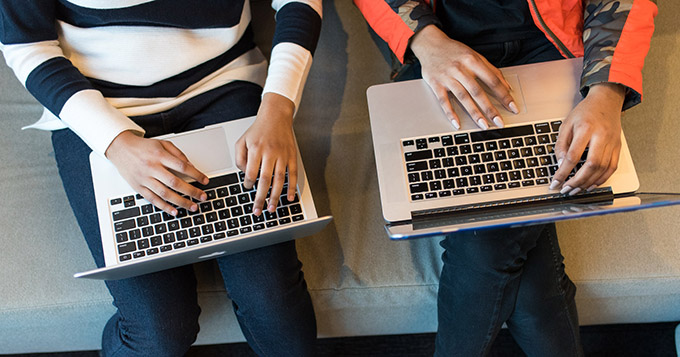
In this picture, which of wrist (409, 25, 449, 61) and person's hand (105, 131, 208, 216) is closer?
person's hand (105, 131, 208, 216)

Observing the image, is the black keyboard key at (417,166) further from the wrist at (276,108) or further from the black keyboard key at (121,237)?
the black keyboard key at (121,237)

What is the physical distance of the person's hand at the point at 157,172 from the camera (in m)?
0.92

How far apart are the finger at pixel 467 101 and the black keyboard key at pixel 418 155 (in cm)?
10

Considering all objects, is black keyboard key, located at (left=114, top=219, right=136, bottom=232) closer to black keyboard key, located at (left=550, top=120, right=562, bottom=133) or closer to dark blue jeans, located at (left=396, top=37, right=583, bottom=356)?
dark blue jeans, located at (left=396, top=37, right=583, bottom=356)

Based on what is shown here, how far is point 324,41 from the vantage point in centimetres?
135

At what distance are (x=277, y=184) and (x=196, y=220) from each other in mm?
157

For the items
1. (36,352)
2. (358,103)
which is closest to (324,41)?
(358,103)

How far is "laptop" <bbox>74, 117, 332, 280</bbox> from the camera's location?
92 centimetres

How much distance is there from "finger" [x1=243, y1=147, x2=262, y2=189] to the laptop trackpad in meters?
0.07

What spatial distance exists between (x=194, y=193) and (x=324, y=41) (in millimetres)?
596

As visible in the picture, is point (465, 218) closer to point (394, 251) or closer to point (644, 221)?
point (394, 251)

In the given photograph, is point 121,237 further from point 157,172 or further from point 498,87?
point 498,87

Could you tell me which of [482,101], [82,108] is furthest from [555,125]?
[82,108]

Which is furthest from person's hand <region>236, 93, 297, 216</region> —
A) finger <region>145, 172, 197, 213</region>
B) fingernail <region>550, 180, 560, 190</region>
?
fingernail <region>550, 180, 560, 190</region>
